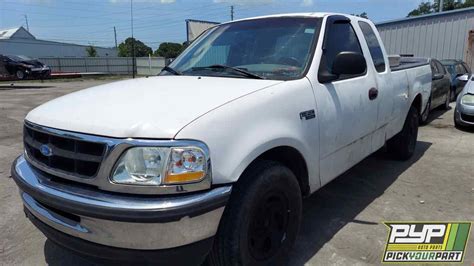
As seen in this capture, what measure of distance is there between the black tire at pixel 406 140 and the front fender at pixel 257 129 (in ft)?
9.28

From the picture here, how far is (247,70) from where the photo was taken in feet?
10.5

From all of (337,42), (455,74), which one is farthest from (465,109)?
(337,42)

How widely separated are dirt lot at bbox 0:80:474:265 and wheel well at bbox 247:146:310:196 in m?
0.56

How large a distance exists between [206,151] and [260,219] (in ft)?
2.34

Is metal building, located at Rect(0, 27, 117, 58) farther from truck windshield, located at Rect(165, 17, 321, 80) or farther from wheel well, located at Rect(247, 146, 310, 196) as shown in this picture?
wheel well, located at Rect(247, 146, 310, 196)

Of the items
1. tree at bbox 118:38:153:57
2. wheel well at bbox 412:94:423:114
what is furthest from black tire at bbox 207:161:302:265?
tree at bbox 118:38:153:57

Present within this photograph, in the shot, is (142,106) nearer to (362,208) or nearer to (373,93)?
(373,93)

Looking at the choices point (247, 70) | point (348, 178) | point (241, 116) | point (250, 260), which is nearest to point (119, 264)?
point (250, 260)

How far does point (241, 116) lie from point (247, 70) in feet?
3.04

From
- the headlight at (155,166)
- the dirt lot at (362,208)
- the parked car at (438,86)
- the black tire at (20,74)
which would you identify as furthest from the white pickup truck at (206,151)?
the black tire at (20,74)

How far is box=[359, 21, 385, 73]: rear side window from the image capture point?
4.20 metres

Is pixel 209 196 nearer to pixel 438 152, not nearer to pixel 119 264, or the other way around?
pixel 119 264

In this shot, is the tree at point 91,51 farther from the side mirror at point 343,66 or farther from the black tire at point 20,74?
the side mirror at point 343,66

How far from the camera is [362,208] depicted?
3957mm
